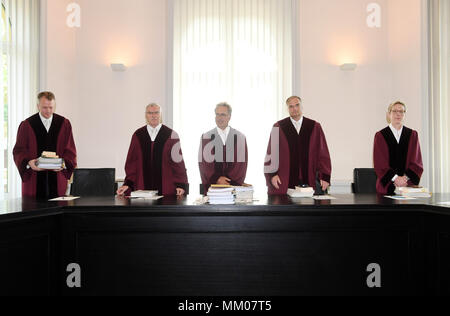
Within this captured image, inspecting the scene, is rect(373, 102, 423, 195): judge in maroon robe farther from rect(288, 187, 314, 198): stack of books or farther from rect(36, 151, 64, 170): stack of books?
rect(36, 151, 64, 170): stack of books

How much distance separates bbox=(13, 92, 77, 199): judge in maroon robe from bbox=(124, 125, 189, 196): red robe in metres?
0.64

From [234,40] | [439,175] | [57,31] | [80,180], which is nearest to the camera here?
[80,180]

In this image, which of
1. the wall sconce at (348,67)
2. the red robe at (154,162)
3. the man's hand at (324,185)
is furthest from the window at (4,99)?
the wall sconce at (348,67)

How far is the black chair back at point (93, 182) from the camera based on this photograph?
4031 millimetres

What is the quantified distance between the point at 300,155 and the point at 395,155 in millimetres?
984

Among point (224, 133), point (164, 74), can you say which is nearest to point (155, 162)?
point (224, 133)

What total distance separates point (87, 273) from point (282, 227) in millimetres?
1430

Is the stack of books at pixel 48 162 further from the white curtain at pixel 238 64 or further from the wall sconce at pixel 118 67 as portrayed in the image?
the wall sconce at pixel 118 67

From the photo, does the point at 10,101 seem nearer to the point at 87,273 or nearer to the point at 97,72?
the point at 97,72

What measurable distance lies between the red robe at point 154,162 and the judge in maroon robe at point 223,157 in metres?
0.25

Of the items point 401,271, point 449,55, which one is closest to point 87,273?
point 401,271

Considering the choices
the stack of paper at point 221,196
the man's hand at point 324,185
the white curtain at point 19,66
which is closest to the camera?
the stack of paper at point 221,196

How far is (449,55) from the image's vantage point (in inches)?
204

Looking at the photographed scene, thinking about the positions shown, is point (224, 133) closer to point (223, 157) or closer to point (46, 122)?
point (223, 157)
